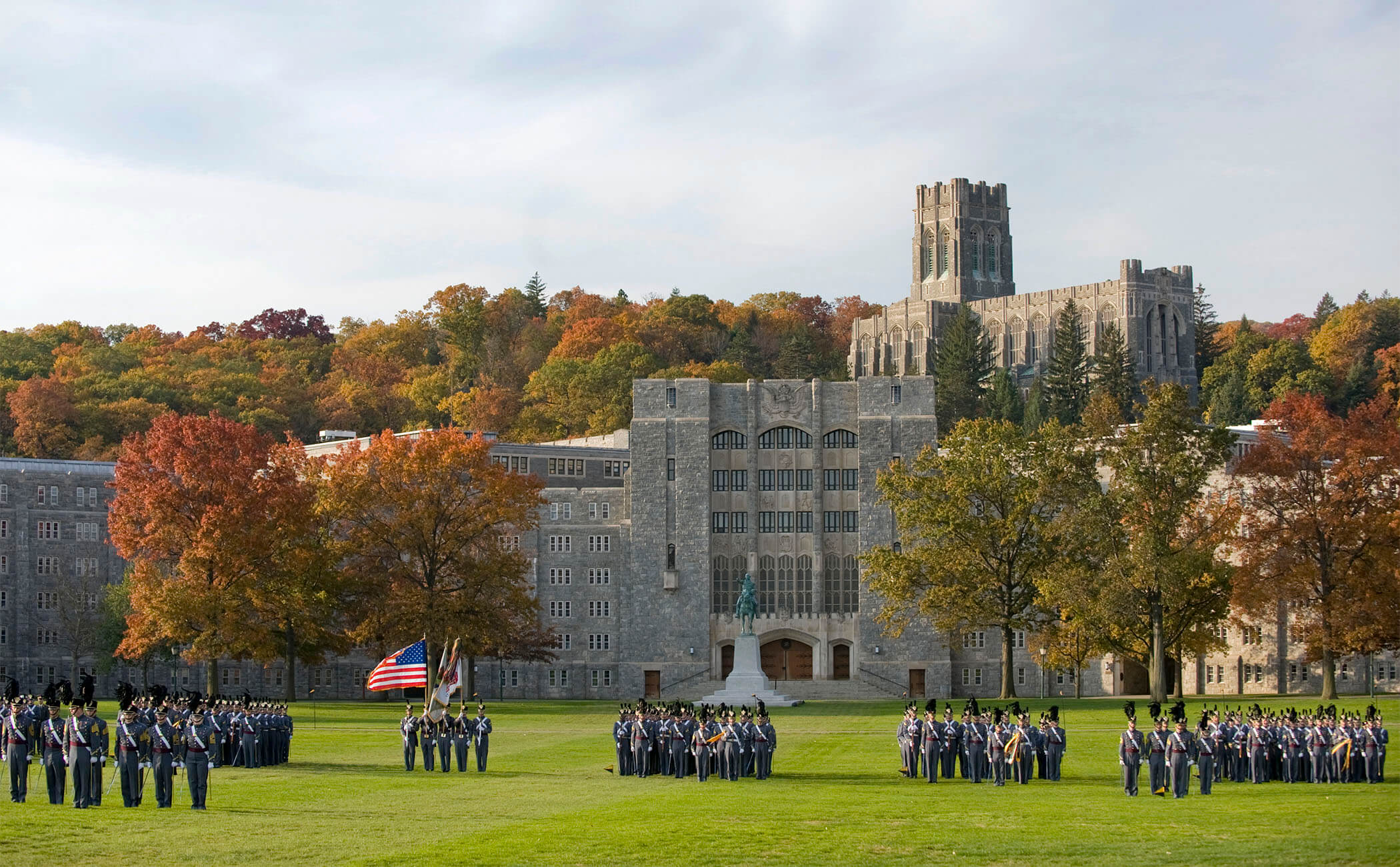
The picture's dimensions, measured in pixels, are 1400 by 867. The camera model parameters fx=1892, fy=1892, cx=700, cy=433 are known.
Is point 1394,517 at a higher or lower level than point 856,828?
higher

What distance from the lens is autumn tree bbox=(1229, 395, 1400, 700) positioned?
72125 millimetres

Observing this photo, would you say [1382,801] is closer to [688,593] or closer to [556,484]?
[688,593]

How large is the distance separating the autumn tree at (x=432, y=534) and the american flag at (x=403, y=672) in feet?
99.5

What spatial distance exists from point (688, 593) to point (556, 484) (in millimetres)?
17510

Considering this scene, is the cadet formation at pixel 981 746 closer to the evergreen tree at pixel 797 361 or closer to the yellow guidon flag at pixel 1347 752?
the yellow guidon flag at pixel 1347 752

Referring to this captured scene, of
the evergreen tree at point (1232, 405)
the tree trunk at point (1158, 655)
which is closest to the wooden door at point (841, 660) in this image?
the tree trunk at point (1158, 655)

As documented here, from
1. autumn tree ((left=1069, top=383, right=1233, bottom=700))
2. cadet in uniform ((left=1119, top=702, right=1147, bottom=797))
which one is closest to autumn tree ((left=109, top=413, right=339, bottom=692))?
autumn tree ((left=1069, top=383, right=1233, bottom=700))

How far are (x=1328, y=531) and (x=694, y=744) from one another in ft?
135

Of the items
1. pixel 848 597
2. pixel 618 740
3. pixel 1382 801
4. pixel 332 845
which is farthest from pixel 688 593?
pixel 332 845

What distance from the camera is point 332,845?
92.5ft

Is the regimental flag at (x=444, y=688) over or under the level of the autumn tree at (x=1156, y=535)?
under

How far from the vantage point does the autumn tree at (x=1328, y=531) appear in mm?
72125

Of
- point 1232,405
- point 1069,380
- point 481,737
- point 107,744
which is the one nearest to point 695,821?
point 107,744

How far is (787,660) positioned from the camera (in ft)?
327
